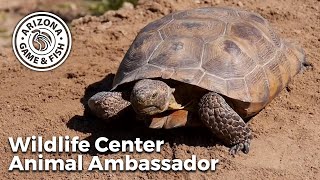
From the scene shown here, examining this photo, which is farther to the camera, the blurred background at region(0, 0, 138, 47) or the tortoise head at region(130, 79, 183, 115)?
the blurred background at region(0, 0, 138, 47)

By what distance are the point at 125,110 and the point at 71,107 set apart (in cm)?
79

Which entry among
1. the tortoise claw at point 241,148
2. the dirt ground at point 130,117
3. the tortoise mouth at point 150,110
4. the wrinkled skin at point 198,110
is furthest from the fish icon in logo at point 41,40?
the tortoise claw at point 241,148

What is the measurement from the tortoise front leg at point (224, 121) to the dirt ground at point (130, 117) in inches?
4.2

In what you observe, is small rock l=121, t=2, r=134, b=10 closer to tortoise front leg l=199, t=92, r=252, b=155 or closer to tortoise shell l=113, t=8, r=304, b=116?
tortoise shell l=113, t=8, r=304, b=116

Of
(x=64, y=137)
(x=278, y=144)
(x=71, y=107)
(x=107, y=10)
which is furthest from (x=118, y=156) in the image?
→ (x=107, y=10)

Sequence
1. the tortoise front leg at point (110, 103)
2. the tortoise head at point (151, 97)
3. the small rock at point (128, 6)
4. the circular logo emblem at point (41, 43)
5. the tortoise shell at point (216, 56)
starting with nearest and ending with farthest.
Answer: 1. the tortoise head at point (151, 97)
2. the tortoise shell at point (216, 56)
3. the tortoise front leg at point (110, 103)
4. the circular logo emblem at point (41, 43)
5. the small rock at point (128, 6)

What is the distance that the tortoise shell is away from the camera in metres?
5.09

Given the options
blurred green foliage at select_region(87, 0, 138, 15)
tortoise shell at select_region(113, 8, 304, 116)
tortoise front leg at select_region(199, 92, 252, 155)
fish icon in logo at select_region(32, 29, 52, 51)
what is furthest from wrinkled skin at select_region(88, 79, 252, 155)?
blurred green foliage at select_region(87, 0, 138, 15)

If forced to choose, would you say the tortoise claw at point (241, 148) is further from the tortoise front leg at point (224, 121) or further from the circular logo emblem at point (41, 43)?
the circular logo emblem at point (41, 43)

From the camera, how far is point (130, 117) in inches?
217

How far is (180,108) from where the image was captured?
204 inches

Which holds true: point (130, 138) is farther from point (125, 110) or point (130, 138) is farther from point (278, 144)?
point (278, 144)

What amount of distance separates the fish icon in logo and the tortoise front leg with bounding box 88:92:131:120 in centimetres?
183

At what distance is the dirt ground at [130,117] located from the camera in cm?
499
